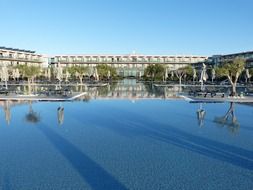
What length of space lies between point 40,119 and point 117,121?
370 centimetres

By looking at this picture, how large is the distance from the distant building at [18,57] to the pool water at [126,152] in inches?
2141

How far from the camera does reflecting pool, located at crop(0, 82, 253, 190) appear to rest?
653 centimetres

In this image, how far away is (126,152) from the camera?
865 cm

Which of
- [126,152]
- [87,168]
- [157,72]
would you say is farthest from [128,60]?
[87,168]

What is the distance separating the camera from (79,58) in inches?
3406

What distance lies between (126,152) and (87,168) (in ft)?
5.42

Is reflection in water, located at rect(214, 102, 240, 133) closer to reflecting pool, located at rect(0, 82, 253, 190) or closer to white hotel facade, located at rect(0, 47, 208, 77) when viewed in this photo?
reflecting pool, located at rect(0, 82, 253, 190)

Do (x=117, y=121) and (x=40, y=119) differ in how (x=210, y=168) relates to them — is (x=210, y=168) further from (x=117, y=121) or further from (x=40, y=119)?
(x=40, y=119)

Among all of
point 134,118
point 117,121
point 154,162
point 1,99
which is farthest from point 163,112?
point 1,99

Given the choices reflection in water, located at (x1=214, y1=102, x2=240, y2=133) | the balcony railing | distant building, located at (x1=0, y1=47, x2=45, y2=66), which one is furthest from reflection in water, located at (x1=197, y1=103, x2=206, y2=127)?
the balcony railing

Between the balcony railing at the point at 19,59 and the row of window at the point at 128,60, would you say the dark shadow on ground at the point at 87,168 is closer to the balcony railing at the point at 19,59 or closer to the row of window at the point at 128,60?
the balcony railing at the point at 19,59

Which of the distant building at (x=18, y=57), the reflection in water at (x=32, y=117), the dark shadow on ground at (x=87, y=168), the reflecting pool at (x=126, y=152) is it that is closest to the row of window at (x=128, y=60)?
the distant building at (x=18, y=57)

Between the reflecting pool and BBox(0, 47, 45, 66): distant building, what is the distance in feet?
179

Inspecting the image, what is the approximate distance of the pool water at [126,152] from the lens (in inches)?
257
